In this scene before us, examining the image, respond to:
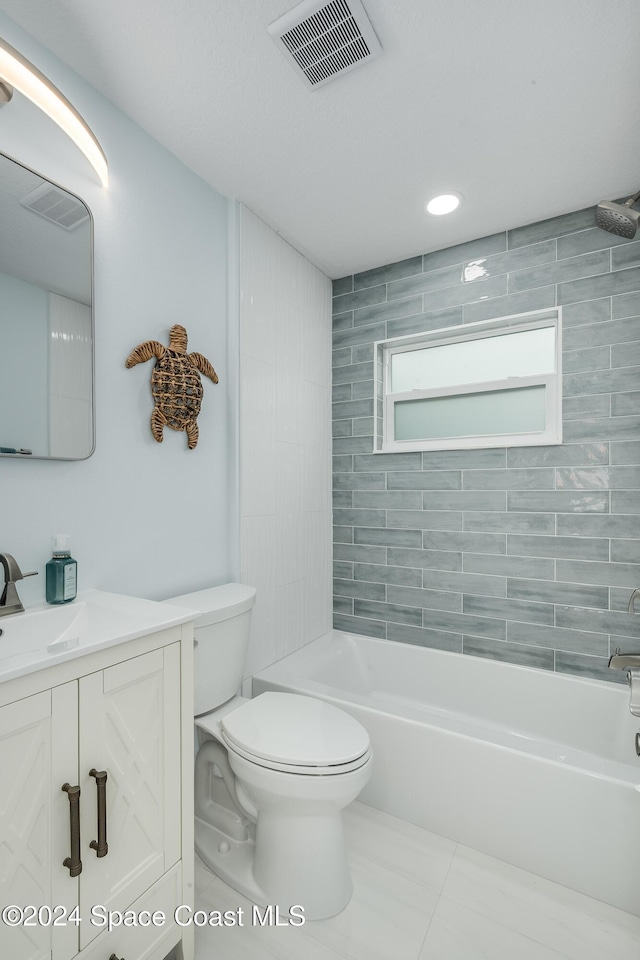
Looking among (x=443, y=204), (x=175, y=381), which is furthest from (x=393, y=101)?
(x=175, y=381)

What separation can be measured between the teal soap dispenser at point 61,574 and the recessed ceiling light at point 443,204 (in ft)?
6.46

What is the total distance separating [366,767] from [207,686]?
585 mm

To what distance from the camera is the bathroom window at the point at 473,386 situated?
226 cm

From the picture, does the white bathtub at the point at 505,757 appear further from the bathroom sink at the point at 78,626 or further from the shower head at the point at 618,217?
the shower head at the point at 618,217

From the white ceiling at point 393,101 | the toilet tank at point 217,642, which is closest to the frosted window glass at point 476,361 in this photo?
the white ceiling at point 393,101

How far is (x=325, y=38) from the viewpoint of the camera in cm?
132

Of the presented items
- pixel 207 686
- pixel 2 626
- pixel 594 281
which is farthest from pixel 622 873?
pixel 594 281

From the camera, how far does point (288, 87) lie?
149 centimetres

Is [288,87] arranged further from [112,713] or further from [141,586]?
[112,713]

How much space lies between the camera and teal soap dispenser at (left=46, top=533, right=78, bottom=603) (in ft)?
4.28

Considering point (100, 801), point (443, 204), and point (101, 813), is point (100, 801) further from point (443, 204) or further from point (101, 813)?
point (443, 204)

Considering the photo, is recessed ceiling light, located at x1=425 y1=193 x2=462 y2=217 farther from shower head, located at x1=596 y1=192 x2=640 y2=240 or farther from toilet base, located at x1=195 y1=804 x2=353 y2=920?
toilet base, located at x1=195 y1=804 x2=353 y2=920

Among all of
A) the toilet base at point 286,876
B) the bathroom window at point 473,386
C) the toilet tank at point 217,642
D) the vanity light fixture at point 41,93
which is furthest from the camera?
the bathroom window at point 473,386

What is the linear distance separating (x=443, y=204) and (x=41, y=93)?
1.56 meters
